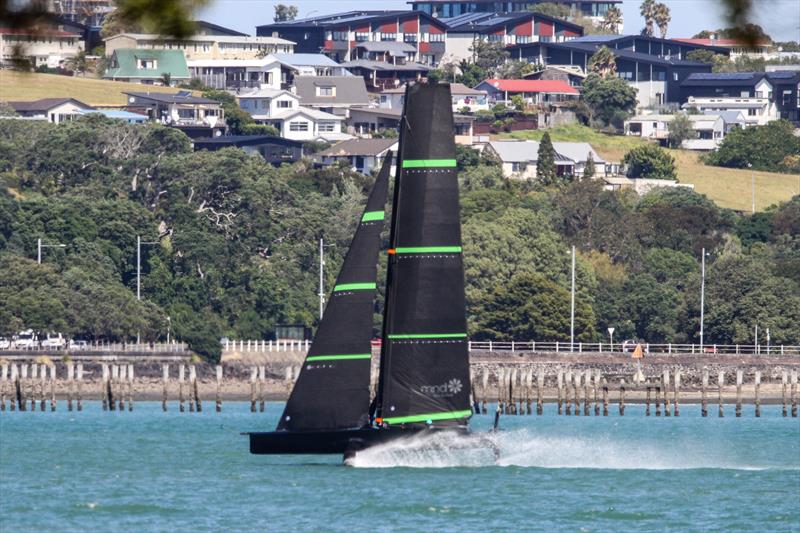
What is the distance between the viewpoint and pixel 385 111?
180 metres

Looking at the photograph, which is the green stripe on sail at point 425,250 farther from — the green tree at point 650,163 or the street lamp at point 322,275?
the green tree at point 650,163

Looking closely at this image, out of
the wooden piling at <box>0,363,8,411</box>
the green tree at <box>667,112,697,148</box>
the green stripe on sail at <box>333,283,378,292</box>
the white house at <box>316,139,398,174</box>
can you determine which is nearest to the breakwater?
the wooden piling at <box>0,363,8,411</box>

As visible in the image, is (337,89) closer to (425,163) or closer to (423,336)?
(425,163)

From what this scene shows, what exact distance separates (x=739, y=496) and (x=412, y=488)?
8684mm

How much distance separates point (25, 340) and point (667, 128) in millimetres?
102985

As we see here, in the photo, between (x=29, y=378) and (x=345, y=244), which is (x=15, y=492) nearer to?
(x=29, y=378)

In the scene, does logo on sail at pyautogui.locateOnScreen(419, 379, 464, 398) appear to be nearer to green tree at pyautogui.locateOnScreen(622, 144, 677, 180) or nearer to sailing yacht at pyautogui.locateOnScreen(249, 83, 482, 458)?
sailing yacht at pyautogui.locateOnScreen(249, 83, 482, 458)

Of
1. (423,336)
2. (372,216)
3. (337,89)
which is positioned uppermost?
(337,89)

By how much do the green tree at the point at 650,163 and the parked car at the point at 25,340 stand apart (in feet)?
261

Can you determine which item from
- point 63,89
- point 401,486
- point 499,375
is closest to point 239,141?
point 63,89

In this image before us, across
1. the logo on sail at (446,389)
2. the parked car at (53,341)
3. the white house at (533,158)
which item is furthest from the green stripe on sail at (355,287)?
the white house at (533,158)

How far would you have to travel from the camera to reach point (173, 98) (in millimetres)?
164125

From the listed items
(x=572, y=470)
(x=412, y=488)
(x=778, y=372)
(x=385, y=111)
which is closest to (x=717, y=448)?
(x=572, y=470)

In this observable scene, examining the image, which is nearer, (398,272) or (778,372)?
(398,272)
